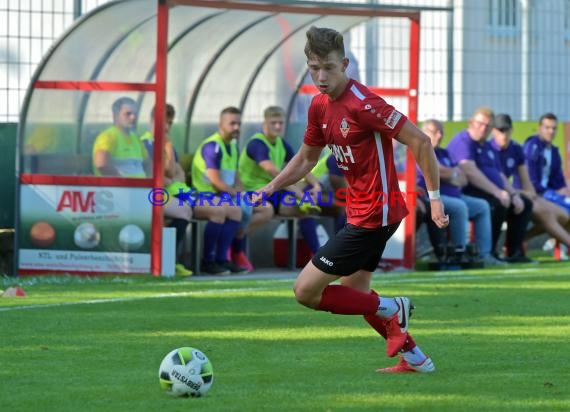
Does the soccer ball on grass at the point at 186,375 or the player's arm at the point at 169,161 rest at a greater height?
the player's arm at the point at 169,161

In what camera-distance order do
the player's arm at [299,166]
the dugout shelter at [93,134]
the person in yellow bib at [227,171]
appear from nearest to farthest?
the player's arm at [299,166] < the dugout shelter at [93,134] < the person in yellow bib at [227,171]

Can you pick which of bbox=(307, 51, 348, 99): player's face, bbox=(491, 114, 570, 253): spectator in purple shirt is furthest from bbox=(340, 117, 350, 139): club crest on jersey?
bbox=(491, 114, 570, 253): spectator in purple shirt

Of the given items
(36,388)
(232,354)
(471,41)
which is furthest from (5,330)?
(471,41)

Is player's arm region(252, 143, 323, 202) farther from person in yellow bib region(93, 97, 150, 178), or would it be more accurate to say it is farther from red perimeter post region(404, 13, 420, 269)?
red perimeter post region(404, 13, 420, 269)

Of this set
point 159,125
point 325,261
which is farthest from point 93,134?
point 325,261

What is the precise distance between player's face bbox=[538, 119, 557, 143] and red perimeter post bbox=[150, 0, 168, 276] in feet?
19.0

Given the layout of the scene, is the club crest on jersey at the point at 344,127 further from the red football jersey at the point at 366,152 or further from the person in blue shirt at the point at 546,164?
the person in blue shirt at the point at 546,164

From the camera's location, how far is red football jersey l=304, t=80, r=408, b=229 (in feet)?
26.6

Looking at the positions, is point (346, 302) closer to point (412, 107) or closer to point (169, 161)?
point (169, 161)

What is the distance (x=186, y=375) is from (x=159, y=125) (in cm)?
846

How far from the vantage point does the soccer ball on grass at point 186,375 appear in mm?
7412

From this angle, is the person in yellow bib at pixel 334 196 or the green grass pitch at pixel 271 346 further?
the person in yellow bib at pixel 334 196

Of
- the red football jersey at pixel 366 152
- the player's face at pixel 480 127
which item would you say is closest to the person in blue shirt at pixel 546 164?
the player's face at pixel 480 127

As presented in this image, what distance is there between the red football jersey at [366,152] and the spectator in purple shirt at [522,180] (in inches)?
414
